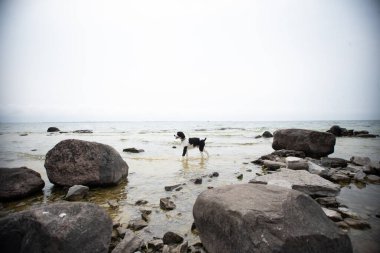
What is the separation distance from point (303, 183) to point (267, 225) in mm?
3681

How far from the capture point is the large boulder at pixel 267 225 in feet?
8.31

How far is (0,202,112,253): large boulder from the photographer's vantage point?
9.12 ft

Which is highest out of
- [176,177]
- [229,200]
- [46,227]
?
[229,200]

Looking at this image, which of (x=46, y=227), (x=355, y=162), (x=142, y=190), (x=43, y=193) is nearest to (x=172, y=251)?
(x=46, y=227)

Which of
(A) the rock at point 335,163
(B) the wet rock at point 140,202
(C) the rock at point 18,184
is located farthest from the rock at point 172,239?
(A) the rock at point 335,163

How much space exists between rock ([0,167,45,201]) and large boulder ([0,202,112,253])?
358 centimetres

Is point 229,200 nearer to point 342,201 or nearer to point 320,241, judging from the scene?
point 320,241

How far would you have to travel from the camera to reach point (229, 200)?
3.16 metres

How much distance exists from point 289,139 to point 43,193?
12.4 metres

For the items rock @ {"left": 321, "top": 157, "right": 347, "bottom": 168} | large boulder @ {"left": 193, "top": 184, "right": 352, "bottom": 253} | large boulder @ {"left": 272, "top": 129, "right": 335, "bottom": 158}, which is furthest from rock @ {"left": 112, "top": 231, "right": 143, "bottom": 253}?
large boulder @ {"left": 272, "top": 129, "right": 335, "bottom": 158}

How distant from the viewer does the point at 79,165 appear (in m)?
6.53

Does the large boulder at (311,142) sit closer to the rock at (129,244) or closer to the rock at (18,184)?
the rock at (129,244)

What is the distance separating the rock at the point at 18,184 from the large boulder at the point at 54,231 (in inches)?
141

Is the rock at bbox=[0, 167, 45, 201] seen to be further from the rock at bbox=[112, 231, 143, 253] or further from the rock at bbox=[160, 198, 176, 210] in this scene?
the rock at bbox=[112, 231, 143, 253]
